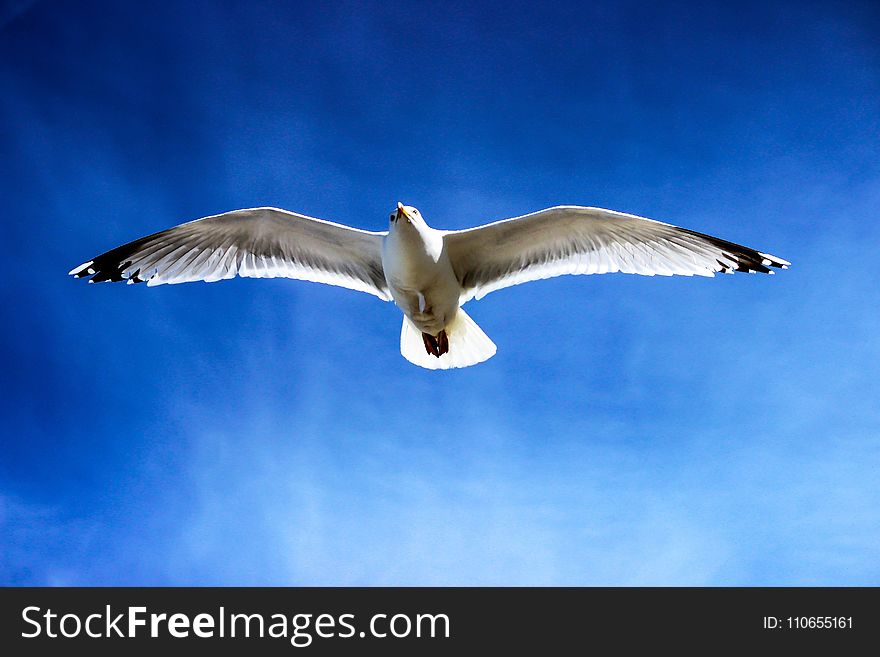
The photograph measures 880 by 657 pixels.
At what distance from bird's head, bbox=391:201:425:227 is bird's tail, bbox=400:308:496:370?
2.09ft

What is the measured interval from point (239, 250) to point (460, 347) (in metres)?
1.27

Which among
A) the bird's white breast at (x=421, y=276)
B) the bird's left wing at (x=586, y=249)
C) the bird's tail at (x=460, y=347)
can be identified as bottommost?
the bird's tail at (x=460, y=347)

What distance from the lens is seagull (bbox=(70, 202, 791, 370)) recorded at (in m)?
2.80

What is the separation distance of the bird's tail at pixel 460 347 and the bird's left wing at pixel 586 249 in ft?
0.78

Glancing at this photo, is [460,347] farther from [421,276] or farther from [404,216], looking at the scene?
[404,216]

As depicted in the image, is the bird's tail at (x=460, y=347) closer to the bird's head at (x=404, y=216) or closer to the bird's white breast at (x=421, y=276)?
the bird's white breast at (x=421, y=276)

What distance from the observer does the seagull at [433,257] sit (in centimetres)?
280

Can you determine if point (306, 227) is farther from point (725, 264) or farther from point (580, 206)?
point (725, 264)

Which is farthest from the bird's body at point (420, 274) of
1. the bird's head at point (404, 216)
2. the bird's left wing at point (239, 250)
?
the bird's left wing at point (239, 250)

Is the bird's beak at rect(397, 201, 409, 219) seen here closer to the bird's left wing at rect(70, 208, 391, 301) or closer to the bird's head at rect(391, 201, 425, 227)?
the bird's head at rect(391, 201, 425, 227)

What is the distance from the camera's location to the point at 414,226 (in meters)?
2.57

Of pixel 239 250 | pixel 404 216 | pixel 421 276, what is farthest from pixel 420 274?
pixel 239 250

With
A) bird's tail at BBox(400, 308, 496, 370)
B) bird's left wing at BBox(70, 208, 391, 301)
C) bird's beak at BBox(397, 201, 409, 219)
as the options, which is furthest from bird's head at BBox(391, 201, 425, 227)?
bird's tail at BBox(400, 308, 496, 370)

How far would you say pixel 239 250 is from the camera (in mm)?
3047
